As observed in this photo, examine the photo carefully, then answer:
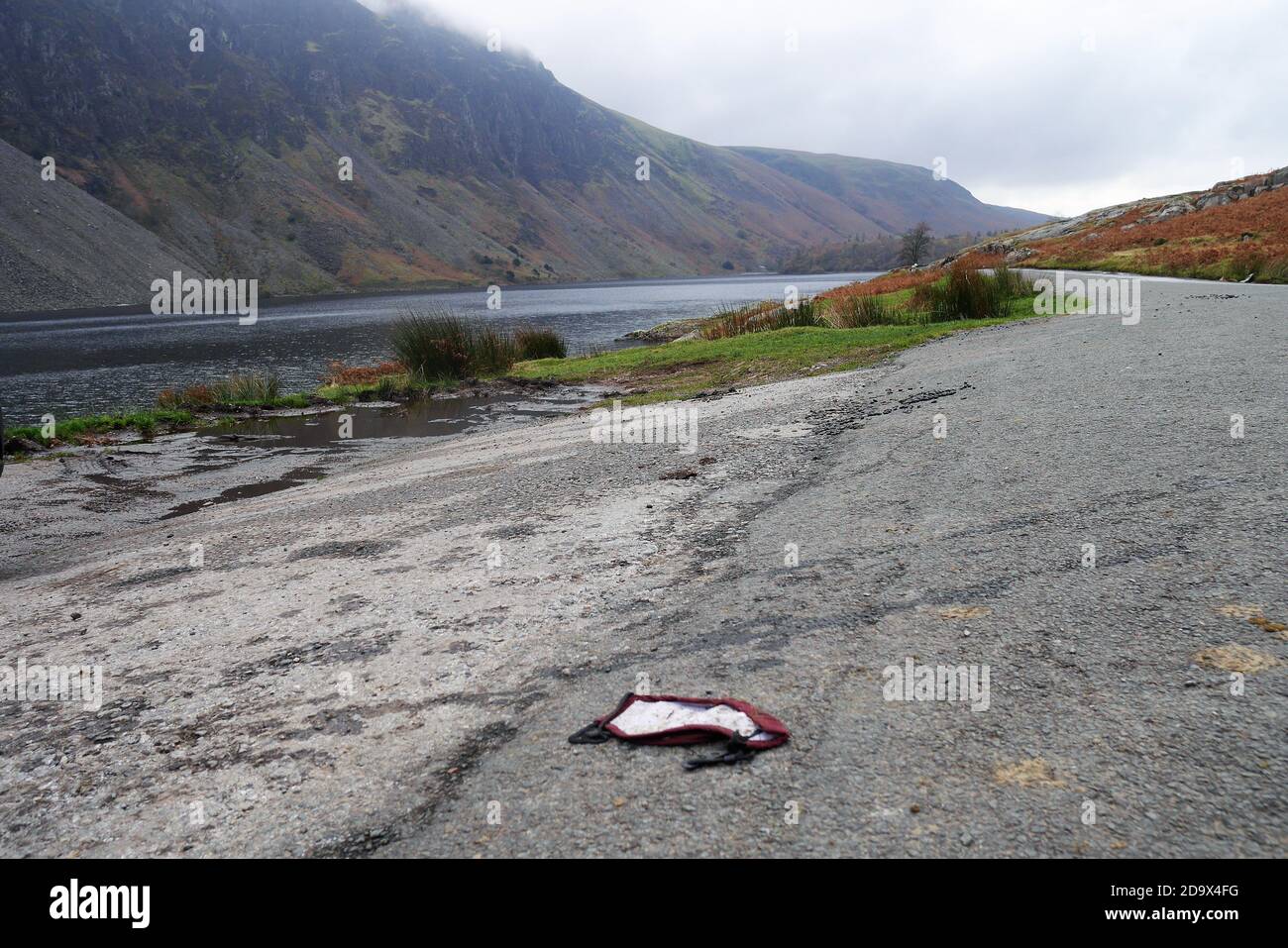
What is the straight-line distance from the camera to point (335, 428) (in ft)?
65.2

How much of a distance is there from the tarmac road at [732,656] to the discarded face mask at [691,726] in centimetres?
7

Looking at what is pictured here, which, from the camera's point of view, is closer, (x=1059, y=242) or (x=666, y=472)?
(x=666, y=472)

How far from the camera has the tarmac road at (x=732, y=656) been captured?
301 cm

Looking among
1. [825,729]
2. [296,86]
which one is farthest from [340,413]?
[296,86]

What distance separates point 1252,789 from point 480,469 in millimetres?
9460

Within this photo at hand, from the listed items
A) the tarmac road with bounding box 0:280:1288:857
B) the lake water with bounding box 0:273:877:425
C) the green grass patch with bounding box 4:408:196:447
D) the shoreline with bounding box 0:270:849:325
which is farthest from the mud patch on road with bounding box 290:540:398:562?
the shoreline with bounding box 0:270:849:325

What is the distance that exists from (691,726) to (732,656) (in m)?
0.84

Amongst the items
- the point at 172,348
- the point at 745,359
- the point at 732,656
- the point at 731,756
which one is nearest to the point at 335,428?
the point at 745,359

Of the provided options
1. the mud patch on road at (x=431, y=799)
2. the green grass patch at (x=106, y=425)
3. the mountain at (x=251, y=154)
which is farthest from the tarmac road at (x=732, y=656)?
the mountain at (x=251, y=154)

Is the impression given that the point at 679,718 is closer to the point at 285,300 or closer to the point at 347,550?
the point at 347,550

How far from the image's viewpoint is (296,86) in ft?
566

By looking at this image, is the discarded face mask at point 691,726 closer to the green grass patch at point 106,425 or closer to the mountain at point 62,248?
the green grass patch at point 106,425
